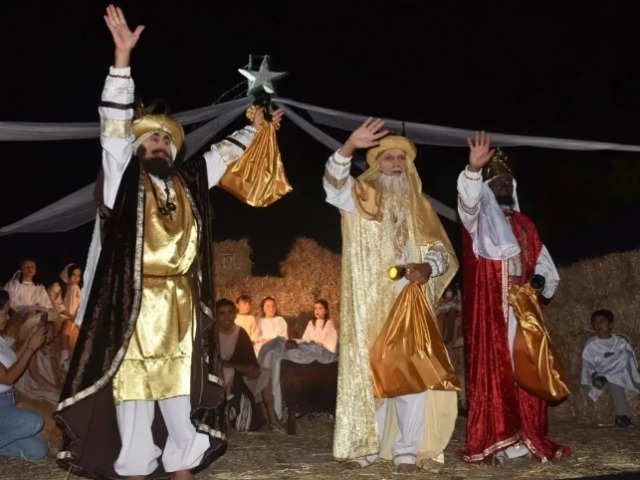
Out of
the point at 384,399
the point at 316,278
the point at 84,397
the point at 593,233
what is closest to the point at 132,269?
the point at 84,397

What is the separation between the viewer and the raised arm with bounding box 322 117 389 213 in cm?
584

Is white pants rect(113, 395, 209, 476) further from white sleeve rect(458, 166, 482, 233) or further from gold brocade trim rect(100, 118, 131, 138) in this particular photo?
white sleeve rect(458, 166, 482, 233)

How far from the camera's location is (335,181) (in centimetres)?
623

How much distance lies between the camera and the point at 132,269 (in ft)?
16.7

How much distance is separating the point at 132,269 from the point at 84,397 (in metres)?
0.75

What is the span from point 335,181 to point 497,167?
1363mm

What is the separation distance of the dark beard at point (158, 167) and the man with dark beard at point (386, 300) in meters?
1.27

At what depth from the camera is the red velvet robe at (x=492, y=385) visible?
6.36m

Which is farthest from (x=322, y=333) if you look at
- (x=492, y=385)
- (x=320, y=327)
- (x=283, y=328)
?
(x=492, y=385)

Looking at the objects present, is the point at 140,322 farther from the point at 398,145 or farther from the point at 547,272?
the point at 547,272

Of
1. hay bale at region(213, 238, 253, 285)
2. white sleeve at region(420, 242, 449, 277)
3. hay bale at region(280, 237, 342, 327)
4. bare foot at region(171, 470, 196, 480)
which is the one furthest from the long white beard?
hay bale at region(213, 238, 253, 285)

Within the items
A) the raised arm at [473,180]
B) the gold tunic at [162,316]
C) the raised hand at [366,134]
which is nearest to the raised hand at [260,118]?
the raised hand at [366,134]

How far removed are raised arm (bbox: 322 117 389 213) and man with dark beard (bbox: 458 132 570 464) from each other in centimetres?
78

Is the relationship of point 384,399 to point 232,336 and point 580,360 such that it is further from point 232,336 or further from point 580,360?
point 580,360
